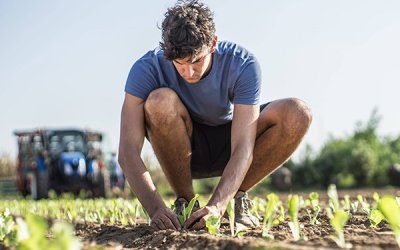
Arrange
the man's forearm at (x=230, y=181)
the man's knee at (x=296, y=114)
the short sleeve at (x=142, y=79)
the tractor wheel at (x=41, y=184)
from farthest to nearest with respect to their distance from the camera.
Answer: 1. the tractor wheel at (x=41, y=184)
2. the man's knee at (x=296, y=114)
3. the short sleeve at (x=142, y=79)
4. the man's forearm at (x=230, y=181)

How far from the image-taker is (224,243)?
8.09 feet

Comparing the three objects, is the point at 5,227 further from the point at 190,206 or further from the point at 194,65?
the point at 194,65

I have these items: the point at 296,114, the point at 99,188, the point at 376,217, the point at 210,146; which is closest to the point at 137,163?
the point at 210,146

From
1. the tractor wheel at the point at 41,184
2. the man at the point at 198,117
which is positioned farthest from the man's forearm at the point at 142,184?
the tractor wheel at the point at 41,184

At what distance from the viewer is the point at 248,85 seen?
11.7ft

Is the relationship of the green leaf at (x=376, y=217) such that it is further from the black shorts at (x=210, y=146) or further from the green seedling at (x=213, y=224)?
the black shorts at (x=210, y=146)

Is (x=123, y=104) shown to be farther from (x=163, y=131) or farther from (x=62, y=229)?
(x=62, y=229)

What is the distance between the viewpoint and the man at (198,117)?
3289 millimetres

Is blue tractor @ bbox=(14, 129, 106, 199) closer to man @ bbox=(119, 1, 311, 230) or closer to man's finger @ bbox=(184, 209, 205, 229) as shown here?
man @ bbox=(119, 1, 311, 230)

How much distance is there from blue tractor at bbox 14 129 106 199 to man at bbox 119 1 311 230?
8.35m

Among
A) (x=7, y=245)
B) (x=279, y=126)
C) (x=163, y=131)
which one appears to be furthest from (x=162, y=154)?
(x=7, y=245)

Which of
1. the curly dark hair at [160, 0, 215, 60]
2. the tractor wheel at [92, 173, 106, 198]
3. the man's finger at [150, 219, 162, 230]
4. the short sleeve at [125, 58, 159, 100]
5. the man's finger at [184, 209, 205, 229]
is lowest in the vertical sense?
the tractor wheel at [92, 173, 106, 198]

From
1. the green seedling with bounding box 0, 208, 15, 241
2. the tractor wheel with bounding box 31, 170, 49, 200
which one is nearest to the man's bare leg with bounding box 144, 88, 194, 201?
the green seedling with bounding box 0, 208, 15, 241

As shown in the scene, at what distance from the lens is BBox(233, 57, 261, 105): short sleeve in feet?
11.6
